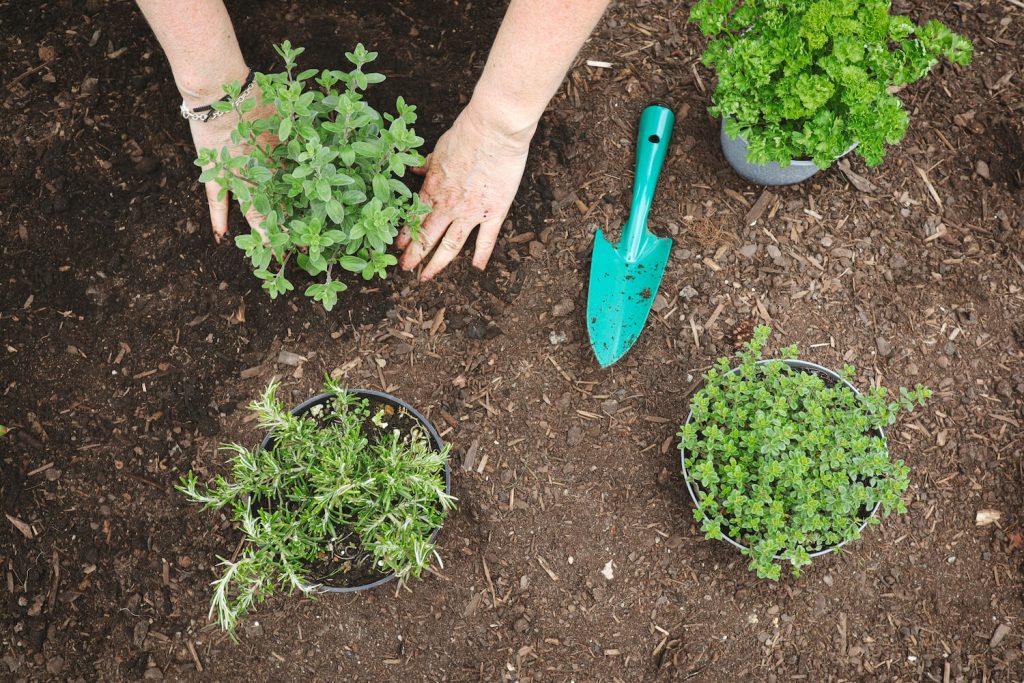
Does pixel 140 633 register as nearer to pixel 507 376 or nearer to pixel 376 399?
pixel 376 399

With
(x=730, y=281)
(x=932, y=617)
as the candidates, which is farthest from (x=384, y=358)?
(x=932, y=617)

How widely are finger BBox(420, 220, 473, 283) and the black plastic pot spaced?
0.36 meters

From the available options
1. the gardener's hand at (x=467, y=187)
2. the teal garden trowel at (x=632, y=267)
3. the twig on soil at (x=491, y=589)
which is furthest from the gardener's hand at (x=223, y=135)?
the twig on soil at (x=491, y=589)

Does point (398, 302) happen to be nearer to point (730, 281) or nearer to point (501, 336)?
point (501, 336)

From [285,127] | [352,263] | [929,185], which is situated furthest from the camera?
[929,185]

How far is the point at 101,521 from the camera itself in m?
2.06

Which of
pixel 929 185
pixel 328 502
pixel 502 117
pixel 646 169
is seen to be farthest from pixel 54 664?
pixel 929 185

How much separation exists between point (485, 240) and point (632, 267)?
0.43 meters

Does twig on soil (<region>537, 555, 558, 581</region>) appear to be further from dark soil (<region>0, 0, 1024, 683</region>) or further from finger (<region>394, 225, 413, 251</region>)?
finger (<region>394, 225, 413, 251</region>)

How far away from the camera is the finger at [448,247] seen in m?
2.08

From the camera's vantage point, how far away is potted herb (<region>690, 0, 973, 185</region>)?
1692 millimetres

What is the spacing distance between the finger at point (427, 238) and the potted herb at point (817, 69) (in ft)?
2.57

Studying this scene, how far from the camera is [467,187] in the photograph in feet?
6.60

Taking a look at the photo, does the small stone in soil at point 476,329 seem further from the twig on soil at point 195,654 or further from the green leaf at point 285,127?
the twig on soil at point 195,654
